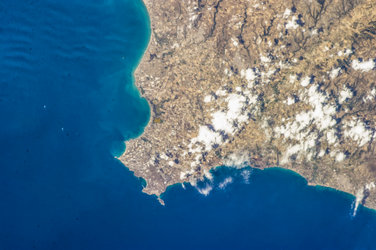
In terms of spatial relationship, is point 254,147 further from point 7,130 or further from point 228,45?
point 7,130

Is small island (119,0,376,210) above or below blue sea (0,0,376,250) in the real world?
above

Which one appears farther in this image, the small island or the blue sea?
the blue sea

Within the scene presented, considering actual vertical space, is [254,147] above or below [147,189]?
above

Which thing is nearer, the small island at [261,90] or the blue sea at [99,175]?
the small island at [261,90]

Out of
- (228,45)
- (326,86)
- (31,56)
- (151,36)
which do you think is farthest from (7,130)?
(326,86)

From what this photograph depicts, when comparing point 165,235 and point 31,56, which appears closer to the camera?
point 31,56
